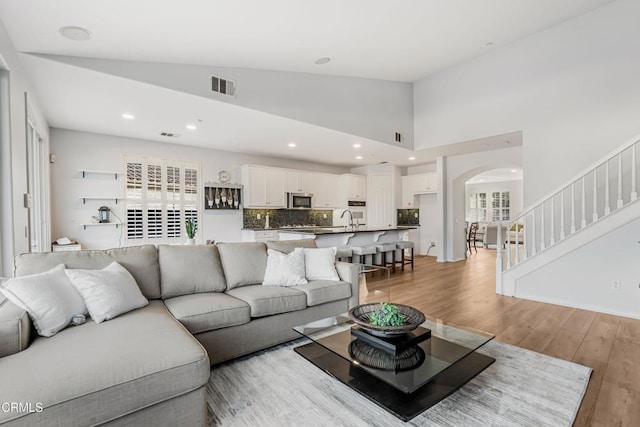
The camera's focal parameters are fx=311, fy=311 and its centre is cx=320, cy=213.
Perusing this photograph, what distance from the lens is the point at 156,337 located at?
1740mm

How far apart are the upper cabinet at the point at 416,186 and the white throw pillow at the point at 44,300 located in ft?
24.7

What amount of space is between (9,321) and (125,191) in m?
4.49

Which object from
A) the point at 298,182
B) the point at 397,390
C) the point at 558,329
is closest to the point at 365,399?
the point at 397,390

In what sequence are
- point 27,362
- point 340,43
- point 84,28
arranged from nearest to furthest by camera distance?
point 27,362 < point 84,28 < point 340,43

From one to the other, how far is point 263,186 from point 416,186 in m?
4.08

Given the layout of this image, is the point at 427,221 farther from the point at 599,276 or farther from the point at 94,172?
the point at 94,172

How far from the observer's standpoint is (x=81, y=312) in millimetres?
2018

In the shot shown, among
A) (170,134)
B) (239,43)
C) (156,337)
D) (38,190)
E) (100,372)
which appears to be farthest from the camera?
(170,134)

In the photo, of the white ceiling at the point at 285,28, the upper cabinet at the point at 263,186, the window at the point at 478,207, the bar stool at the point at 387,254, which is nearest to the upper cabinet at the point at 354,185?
the upper cabinet at the point at 263,186

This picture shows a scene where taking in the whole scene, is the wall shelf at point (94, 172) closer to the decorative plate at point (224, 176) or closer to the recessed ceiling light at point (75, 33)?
the decorative plate at point (224, 176)

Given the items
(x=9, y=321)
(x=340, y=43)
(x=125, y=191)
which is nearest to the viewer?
(x=9, y=321)

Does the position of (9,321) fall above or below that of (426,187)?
below

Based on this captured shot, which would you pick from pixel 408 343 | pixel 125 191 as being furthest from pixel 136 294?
pixel 125 191

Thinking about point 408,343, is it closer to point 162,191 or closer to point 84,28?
point 84,28
